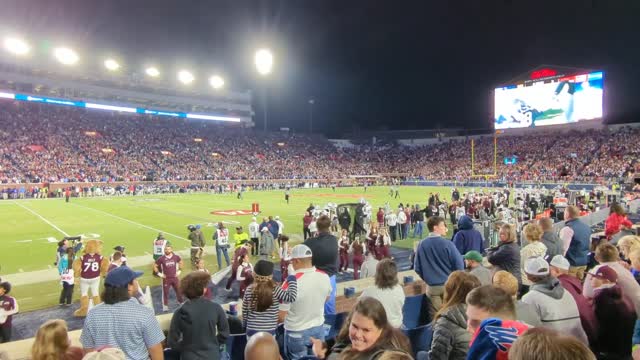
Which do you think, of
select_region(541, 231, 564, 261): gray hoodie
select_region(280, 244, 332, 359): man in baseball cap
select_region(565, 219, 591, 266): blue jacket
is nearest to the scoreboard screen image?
select_region(565, 219, 591, 266): blue jacket

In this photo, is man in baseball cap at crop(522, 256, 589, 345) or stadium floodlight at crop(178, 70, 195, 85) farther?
stadium floodlight at crop(178, 70, 195, 85)

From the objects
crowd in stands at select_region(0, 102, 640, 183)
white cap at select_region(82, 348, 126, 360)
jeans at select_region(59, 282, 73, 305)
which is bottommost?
jeans at select_region(59, 282, 73, 305)

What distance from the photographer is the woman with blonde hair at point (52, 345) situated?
3.13 meters

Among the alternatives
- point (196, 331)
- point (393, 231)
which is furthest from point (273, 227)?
point (196, 331)

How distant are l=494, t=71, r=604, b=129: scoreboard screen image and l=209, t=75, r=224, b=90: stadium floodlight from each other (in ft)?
149

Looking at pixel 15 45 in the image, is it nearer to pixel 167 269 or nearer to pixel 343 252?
pixel 167 269

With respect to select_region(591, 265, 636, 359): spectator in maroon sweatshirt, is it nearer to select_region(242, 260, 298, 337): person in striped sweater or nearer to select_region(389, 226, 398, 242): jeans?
select_region(242, 260, 298, 337): person in striped sweater

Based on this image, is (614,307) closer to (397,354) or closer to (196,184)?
(397,354)

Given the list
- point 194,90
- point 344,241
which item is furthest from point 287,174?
point 344,241

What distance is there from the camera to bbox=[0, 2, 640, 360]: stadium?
12.3 feet

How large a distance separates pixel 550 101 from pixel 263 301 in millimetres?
62606

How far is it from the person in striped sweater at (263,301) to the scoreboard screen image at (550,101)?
60000mm

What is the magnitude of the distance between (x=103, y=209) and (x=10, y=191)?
16.7 metres

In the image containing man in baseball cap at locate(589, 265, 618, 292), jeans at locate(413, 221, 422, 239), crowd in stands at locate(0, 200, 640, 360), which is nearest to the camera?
crowd in stands at locate(0, 200, 640, 360)
